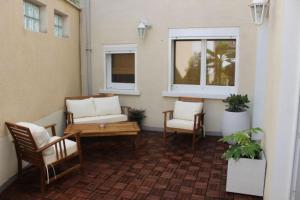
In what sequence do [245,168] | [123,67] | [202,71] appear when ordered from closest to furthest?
[245,168]
[202,71]
[123,67]

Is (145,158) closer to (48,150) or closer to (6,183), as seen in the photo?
(48,150)

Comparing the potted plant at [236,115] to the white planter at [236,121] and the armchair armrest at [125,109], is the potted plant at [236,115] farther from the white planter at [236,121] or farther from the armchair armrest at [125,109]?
the armchair armrest at [125,109]

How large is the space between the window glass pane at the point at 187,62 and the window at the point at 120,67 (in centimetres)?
95

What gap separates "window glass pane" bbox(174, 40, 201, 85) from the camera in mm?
5796

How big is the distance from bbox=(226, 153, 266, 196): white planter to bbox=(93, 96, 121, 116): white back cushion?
299cm

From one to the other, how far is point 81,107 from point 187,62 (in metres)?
2.36

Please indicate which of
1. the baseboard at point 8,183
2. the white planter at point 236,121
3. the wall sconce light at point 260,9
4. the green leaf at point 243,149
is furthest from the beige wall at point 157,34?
the baseboard at point 8,183

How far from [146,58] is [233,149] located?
3.21 m

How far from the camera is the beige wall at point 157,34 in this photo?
5.29 metres

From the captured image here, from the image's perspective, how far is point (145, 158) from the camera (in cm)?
448

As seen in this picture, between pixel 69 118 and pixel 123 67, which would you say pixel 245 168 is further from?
pixel 123 67

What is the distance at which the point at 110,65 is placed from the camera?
638 cm

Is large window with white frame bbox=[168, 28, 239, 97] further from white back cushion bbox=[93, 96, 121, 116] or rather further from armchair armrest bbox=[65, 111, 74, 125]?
armchair armrest bbox=[65, 111, 74, 125]

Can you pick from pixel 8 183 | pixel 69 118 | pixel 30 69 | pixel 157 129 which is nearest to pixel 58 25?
pixel 30 69
